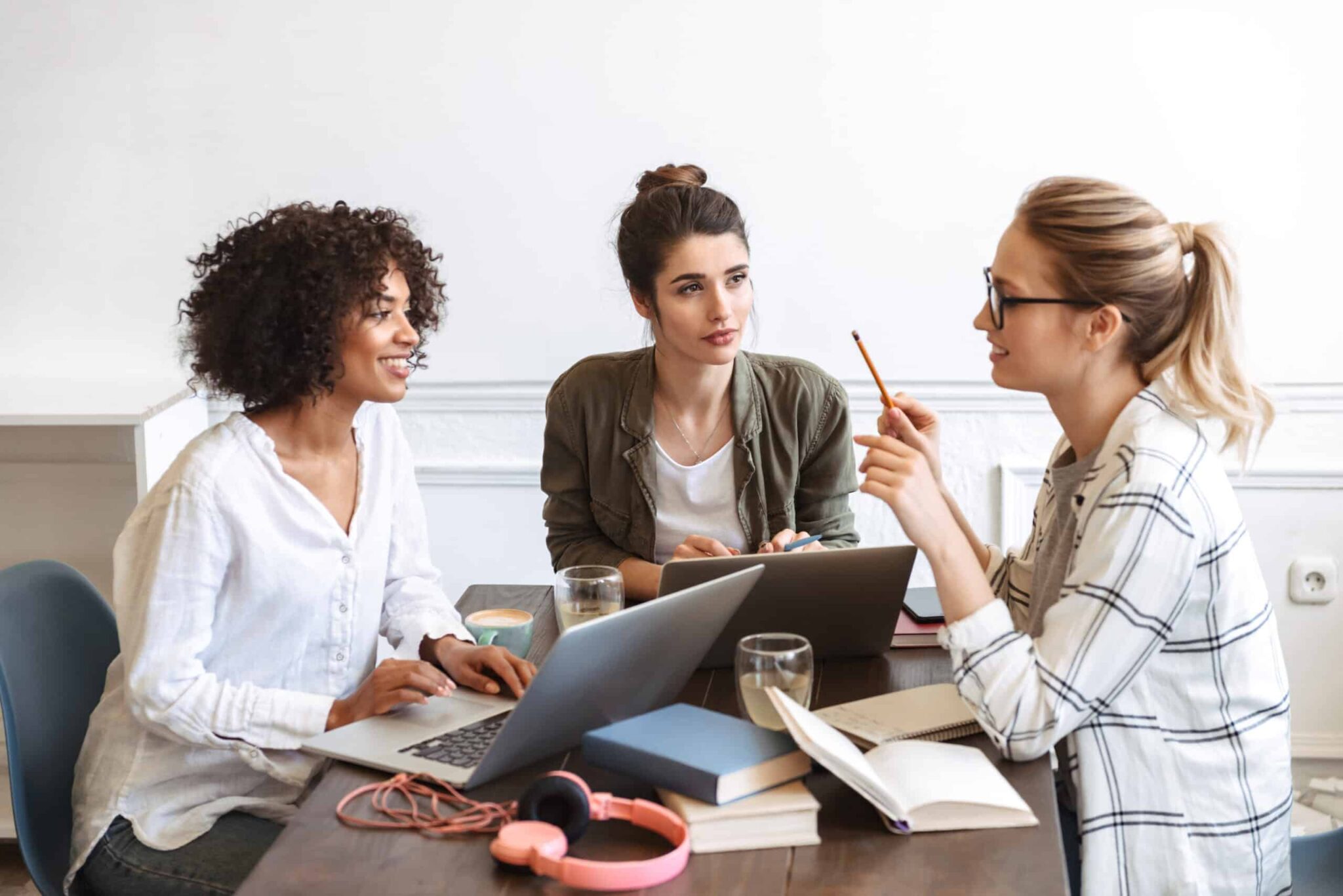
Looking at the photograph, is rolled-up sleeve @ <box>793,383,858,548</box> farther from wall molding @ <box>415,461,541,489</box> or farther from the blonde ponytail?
wall molding @ <box>415,461,541,489</box>

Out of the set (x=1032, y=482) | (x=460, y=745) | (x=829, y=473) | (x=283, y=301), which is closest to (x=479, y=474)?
(x=829, y=473)

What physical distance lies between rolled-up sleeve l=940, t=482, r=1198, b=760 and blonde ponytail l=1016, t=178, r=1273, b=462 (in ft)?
0.64

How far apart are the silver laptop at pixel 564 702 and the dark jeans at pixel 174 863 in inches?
8.6

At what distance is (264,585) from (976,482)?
1848mm

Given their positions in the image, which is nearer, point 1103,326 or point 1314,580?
point 1103,326

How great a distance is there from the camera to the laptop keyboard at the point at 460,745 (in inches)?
50.3

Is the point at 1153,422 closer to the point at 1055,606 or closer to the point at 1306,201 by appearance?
the point at 1055,606

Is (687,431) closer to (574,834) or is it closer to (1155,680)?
(1155,680)

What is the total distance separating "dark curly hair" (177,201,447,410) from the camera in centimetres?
161

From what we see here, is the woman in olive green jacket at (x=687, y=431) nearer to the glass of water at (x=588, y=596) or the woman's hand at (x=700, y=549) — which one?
the woman's hand at (x=700, y=549)

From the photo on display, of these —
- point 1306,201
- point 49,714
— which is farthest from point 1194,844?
point 1306,201

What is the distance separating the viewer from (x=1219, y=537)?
1.33 m

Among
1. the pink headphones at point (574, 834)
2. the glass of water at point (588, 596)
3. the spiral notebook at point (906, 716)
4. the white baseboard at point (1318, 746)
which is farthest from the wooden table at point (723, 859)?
the white baseboard at point (1318, 746)

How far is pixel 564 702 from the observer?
1.21m
